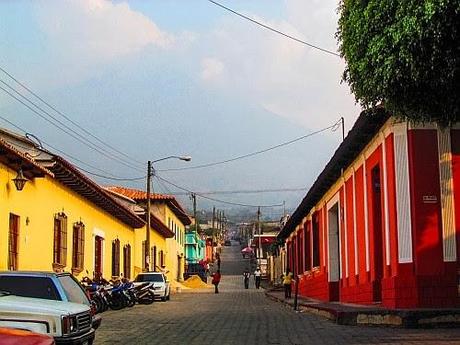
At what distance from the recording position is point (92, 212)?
30891 millimetres

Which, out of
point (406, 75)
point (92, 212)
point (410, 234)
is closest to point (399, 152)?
point (410, 234)

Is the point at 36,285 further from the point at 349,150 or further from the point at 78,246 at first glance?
the point at 78,246

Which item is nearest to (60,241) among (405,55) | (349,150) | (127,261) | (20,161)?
(20,161)

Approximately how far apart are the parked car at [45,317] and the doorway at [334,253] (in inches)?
760

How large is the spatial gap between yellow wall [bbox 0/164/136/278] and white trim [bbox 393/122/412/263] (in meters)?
9.56

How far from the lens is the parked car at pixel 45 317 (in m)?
9.40

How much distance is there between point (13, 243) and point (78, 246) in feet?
26.6

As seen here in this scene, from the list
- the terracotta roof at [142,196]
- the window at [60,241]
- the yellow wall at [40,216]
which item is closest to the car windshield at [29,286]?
the yellow wall at [40,216]

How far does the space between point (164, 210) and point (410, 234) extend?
43.6m

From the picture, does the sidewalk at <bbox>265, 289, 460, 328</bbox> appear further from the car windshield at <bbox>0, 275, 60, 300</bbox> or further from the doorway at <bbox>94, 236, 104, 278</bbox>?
the doorway at <bbox>94, 236, 104, 278</bbox>

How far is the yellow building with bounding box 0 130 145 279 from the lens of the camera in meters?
19.4

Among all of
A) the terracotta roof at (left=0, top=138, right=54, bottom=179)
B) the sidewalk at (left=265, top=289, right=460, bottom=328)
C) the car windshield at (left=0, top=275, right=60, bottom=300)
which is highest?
the terracotta roof at (left=0, top=138, right=54, bottom=179)

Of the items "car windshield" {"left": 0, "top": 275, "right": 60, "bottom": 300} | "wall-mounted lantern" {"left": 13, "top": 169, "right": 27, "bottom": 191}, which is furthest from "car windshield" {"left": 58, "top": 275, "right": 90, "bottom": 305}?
"wall-mounted lantern" {"left": 13, "top": 169, "right": 27, "bottom": 191}

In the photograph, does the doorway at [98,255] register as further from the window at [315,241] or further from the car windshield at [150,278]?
the window at [315,241]
